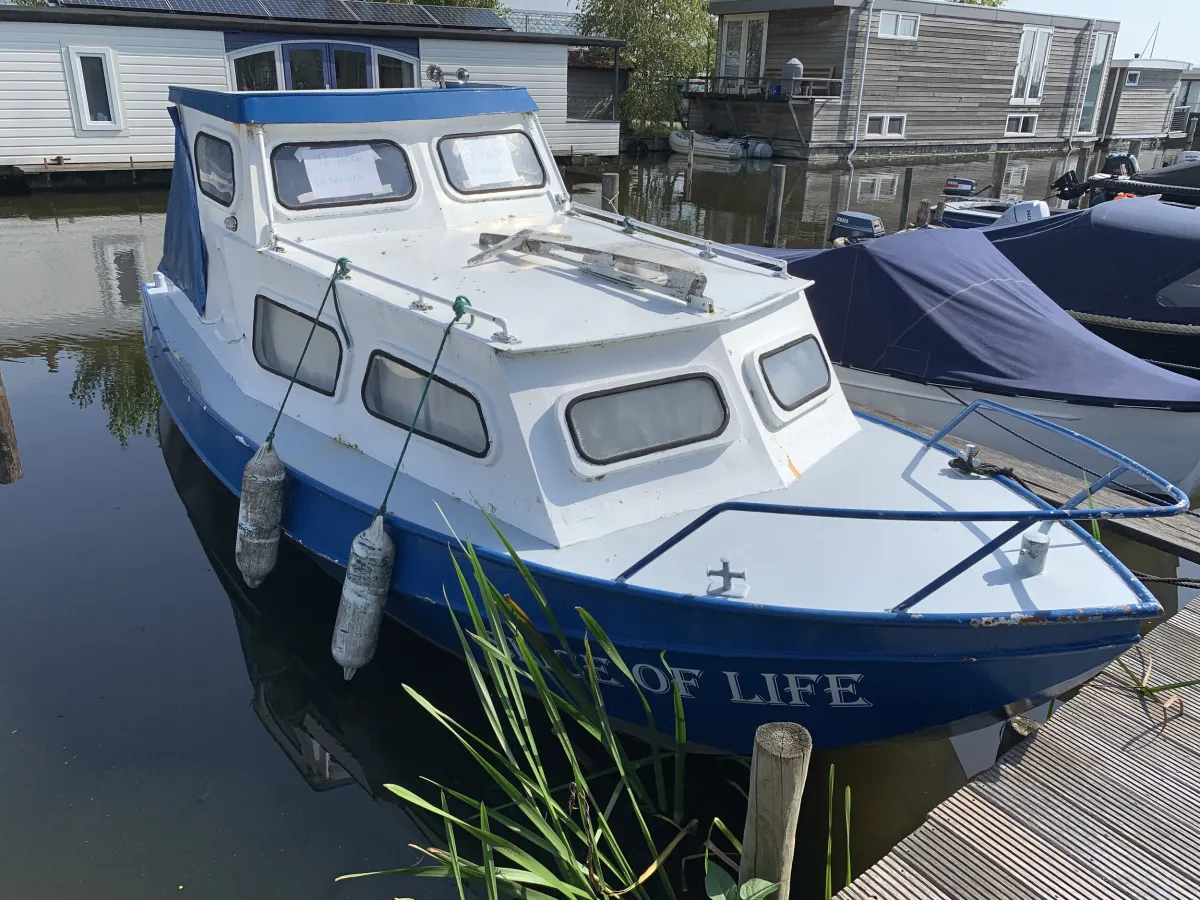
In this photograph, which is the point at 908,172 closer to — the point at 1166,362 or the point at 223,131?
the point at 1166,362

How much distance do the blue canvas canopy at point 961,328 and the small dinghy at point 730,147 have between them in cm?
2104

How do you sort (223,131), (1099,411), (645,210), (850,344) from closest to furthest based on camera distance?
1. (223,131)
2. (1099,411)
3. (850,344)
4. (645,210)

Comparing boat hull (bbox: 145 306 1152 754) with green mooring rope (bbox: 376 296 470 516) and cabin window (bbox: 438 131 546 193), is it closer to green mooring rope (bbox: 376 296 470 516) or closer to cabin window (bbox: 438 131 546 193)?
green mooring rope (bbox: 376 296 470 516)

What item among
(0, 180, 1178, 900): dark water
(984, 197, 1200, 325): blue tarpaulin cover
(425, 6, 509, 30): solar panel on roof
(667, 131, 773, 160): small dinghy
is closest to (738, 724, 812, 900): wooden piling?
(0, 180, 1178, 900): dark water

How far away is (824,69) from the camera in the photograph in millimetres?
29625

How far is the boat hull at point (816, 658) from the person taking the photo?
165 inches

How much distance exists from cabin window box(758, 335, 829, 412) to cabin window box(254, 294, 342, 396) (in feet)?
8.92

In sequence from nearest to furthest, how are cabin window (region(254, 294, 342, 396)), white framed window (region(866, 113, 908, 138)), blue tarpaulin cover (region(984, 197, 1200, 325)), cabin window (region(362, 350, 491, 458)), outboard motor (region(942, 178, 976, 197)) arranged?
cabin window (region(362, 350, 491, 458)) < cabin window (region(254, 294, 342, 396)) < blue tarpaulin cover (region(984, 197, 1200, 325)) < outboard motor (region(942, 178, 976, 197)) < white framed window (region(866, 113, 908, 138))

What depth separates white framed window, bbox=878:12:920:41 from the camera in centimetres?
2930

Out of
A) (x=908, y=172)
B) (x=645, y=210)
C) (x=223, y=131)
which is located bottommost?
(x=645, y=210)

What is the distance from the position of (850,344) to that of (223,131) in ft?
19.0

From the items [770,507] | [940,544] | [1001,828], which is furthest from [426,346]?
[1001,828]

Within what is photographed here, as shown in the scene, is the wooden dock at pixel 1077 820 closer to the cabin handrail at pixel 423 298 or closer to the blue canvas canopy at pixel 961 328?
the cabin handrail at pixel 423 298

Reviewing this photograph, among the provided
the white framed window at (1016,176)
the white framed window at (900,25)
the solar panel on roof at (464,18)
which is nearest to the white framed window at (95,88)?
the solar panel on roof at (464,18)
